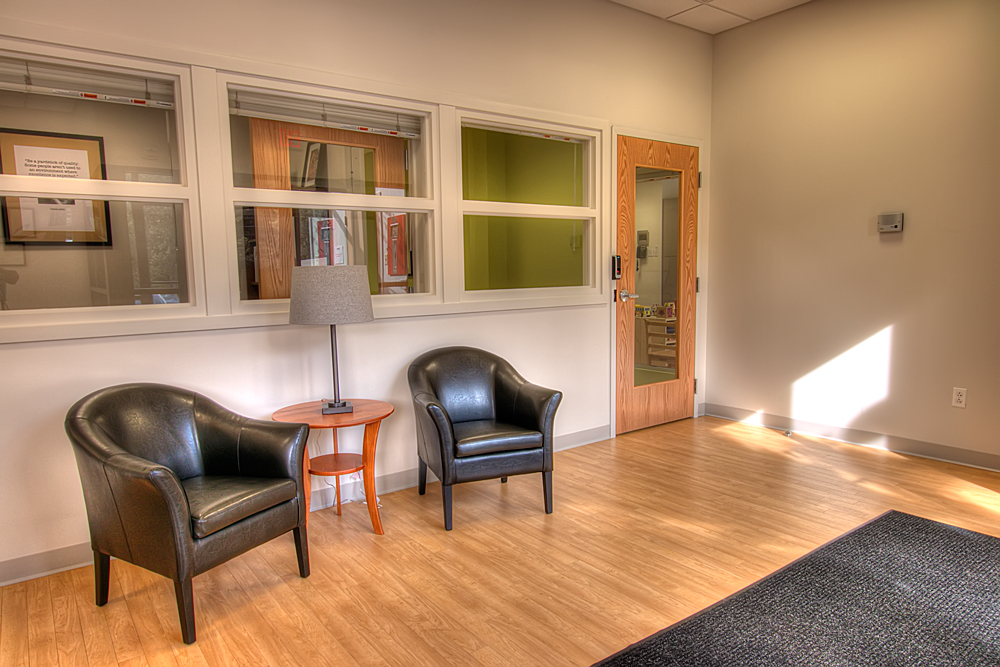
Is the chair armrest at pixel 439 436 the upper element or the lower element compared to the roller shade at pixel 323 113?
lower

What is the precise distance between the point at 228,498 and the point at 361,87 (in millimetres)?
2226

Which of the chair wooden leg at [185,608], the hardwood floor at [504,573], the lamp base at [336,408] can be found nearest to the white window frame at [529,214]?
the lamp base at [336,408]

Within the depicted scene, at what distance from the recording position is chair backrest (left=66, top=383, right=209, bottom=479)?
2539 millimetres

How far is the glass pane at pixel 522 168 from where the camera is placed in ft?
13.4

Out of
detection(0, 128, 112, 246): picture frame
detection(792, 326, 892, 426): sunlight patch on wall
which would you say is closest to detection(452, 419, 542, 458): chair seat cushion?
detection(0, 128, 112, 246): picture frame

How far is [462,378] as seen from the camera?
144 inches

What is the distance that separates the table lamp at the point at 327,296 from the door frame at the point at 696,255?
222 centimetres

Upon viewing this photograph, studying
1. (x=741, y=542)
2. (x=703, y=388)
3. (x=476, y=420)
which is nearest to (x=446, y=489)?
(x=476, y=420)

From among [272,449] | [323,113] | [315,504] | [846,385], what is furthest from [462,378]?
[846,385]

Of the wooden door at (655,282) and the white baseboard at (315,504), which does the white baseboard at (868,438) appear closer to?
the wooden door at (655,282)

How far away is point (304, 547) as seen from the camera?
2.71m

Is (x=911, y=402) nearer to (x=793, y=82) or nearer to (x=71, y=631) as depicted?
(x=793, y=82)

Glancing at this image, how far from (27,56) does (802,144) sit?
4530mm

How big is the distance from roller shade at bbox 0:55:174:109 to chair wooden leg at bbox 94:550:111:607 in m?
1.95
